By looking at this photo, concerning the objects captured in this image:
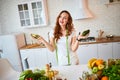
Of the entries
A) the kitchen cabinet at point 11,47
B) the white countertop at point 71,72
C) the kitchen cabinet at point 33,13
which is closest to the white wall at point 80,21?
the kitchen cabinet at point 33,13

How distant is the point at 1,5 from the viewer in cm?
405

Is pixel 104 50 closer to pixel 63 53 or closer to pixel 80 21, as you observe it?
pixel 80 21

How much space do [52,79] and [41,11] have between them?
2597mm

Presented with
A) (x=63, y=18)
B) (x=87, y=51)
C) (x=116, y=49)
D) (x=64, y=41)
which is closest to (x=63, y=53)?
(x=64, y=41)

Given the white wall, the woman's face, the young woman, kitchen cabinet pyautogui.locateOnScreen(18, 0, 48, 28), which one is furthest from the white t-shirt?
the white wall

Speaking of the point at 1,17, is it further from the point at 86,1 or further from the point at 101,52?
the point at 101,52

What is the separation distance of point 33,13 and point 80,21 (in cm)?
117

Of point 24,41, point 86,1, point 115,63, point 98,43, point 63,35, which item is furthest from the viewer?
point 24,41

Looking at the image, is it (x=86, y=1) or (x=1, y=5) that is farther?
(x=1, y=5)

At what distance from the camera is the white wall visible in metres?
3.67

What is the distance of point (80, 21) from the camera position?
12.5 feet

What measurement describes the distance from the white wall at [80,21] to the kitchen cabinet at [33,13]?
0.83 feet

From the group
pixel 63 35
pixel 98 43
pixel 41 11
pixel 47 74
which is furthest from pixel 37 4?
→ pixel 47 74

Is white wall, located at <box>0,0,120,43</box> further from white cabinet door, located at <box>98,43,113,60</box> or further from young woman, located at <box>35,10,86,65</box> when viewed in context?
young woman, located at <box>35,10,86,65</box>
